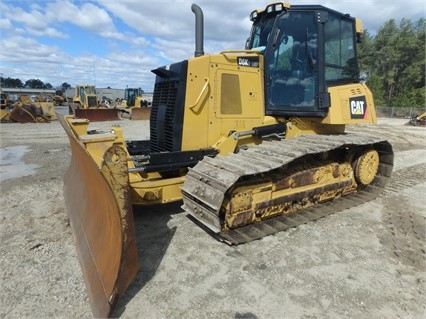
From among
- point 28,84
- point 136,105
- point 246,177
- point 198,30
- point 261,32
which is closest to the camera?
point 246,177

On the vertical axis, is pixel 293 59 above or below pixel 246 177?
above

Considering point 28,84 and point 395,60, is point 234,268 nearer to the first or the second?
point 395,60

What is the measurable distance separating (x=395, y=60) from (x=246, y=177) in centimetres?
4664

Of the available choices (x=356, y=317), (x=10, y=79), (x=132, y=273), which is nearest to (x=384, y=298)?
(x=356, y=317)

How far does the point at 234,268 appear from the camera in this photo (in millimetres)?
3340

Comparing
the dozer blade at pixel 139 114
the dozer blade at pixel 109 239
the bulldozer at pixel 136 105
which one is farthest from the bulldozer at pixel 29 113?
the dozer blade at pixel 109 239

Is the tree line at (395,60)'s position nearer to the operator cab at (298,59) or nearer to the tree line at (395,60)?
the tree line at (395,60)

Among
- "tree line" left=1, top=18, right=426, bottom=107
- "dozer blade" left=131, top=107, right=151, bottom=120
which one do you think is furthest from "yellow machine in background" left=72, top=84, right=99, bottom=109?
"tree line" left=1, top=18, right=426, bottom=107

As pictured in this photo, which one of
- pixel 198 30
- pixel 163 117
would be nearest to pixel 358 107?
pixel 198 30

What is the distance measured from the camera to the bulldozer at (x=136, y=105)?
23.7 meters

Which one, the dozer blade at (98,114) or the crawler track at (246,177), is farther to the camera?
the dozer blade at (98,114)

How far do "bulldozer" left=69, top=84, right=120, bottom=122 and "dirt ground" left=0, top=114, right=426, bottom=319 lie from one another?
16.8 meters

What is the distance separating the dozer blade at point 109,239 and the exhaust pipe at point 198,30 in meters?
2.58

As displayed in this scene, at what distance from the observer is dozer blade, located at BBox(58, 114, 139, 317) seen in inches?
106
